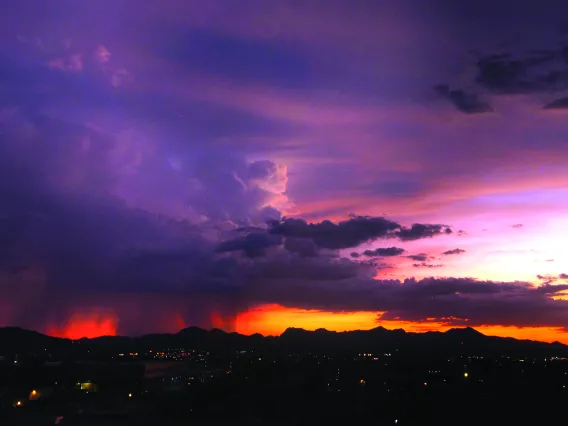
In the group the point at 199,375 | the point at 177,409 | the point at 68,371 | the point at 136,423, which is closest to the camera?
the point at 136,423

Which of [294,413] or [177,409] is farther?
[177,409]

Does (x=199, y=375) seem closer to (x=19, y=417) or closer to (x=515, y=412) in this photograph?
(x=19, y=417)

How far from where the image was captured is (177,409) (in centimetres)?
6419

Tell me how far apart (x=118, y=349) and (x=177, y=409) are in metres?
143

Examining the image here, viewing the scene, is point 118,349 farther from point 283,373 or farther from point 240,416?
point 240,416

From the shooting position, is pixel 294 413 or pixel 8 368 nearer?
pixel 294 413

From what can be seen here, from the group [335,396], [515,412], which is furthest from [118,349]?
[515,412]

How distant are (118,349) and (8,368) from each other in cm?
9996

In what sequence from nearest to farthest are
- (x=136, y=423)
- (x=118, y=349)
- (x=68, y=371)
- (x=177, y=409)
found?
(x=136, y=423)
(x=177, y=409)
(x=68, y=371)
(x=118, y=349)

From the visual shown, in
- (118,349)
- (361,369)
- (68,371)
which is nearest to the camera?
(68,371)

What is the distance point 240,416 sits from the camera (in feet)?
197

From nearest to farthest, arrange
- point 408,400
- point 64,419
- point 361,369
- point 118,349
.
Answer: point 64,419 < point 408,400 < point 361,369 < point 118,349

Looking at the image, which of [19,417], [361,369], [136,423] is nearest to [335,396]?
[136,423]

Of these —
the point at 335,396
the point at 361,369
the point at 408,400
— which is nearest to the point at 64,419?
the point at 335,396
